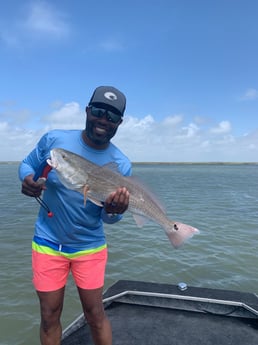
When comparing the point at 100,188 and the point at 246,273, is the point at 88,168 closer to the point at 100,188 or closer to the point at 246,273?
the point at 100,188

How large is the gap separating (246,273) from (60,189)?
818 centimetres

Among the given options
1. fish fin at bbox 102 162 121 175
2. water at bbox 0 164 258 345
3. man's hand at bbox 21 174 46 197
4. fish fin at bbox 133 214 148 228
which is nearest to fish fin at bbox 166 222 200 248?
fish fin at bbox 133 214 148 228

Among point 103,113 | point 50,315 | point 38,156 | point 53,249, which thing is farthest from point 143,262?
point 103,113

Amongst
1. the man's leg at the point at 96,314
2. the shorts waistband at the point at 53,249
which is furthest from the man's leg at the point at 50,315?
the shorts waistband at the point at 53,249

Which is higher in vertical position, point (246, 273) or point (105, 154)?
point (105, 154)

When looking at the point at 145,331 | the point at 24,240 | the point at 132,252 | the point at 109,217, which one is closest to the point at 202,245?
the point at 132,252

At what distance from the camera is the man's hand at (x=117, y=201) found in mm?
3631

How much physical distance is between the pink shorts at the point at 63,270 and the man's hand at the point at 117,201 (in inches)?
26.0

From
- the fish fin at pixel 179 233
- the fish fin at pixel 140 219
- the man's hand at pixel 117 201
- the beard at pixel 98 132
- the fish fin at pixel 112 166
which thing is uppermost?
the beard at pixel 98 132

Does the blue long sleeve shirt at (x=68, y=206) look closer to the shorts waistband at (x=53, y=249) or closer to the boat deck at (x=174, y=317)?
the shorts waistband at (x=53, y=249)

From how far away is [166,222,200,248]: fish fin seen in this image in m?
4.06

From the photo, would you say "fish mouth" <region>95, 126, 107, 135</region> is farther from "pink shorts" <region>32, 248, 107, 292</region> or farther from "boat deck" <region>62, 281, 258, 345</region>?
"boat deck" <region>62, 281, 258, 345</region>

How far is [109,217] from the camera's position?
3.97 m

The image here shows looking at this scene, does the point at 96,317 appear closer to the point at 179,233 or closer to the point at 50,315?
the point at 50,315
